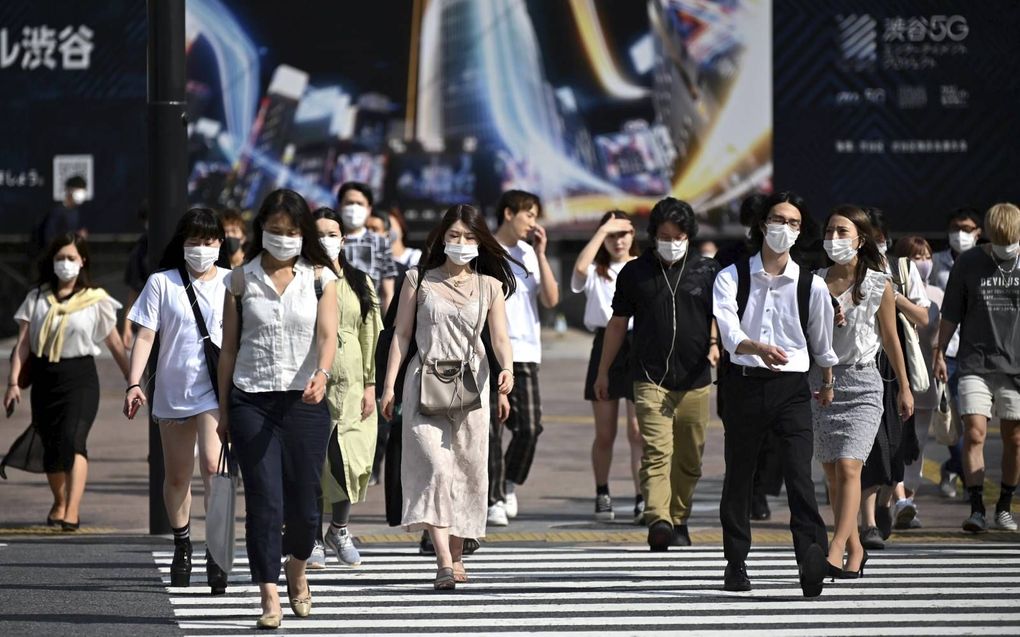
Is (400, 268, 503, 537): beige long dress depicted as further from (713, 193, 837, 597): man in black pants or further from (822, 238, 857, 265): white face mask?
(822, 238, 857, 265): white face mask

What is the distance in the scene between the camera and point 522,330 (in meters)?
11.1

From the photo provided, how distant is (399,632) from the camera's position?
762 cm

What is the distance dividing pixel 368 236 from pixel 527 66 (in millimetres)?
13018

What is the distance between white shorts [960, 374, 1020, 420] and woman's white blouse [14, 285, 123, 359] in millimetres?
4900

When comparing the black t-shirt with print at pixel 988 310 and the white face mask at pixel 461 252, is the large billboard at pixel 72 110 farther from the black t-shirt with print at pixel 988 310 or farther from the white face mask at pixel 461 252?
the white face mask at pixel 461 252

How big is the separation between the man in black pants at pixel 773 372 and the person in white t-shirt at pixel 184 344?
2.29m

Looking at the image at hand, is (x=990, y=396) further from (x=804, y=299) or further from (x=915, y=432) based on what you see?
(x=804, y=299)

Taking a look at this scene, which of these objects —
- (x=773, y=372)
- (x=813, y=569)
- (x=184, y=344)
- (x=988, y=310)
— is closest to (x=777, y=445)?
(x=773, y=372)

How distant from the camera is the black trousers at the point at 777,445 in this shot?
27.2ft

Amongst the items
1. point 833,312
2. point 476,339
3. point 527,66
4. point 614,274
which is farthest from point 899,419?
point 527,66

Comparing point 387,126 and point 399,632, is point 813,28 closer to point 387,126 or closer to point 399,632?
point 387,126

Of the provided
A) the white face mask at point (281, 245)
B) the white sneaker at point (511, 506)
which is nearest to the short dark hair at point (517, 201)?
the white sneaker at point (511, 506)

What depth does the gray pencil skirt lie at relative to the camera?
8648 mm

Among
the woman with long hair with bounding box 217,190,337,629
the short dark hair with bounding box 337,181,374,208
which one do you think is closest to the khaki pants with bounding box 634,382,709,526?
→ the short dark hair with bounding box 337,181,374,208
